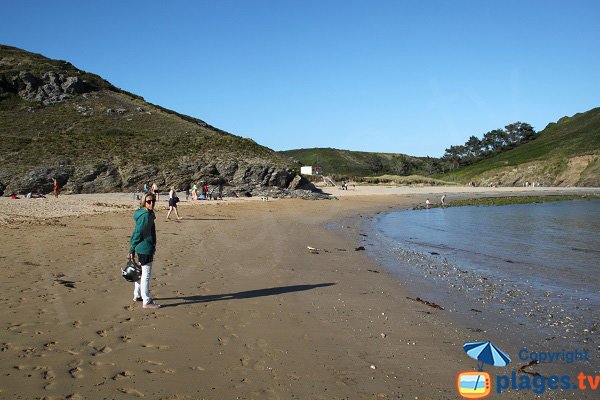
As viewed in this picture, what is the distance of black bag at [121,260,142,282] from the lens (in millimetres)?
7828

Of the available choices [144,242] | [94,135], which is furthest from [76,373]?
[94,135]

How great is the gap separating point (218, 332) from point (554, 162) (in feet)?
396

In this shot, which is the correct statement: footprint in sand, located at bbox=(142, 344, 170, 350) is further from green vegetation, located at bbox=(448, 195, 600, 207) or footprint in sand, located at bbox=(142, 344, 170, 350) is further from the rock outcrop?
the rock outcrop

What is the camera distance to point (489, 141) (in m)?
157

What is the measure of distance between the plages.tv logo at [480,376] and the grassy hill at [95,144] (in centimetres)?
4345

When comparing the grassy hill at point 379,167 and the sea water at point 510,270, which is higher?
the grassy hill at point 379,167

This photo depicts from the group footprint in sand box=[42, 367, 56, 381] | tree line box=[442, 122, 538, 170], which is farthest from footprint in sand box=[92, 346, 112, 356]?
tree line box=[442, 122, 538, 170]

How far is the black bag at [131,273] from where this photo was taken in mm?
7828

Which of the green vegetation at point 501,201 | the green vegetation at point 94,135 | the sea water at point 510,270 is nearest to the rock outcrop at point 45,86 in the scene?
the green vegetation at point 94,135

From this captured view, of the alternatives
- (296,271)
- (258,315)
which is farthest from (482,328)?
(296,271)

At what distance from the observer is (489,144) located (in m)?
156

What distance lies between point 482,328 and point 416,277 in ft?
14.2

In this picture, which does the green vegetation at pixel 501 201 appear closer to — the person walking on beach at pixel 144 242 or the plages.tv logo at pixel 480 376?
the person walking on beach at pixel 144 242

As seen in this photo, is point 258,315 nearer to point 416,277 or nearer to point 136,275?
point 136,275
